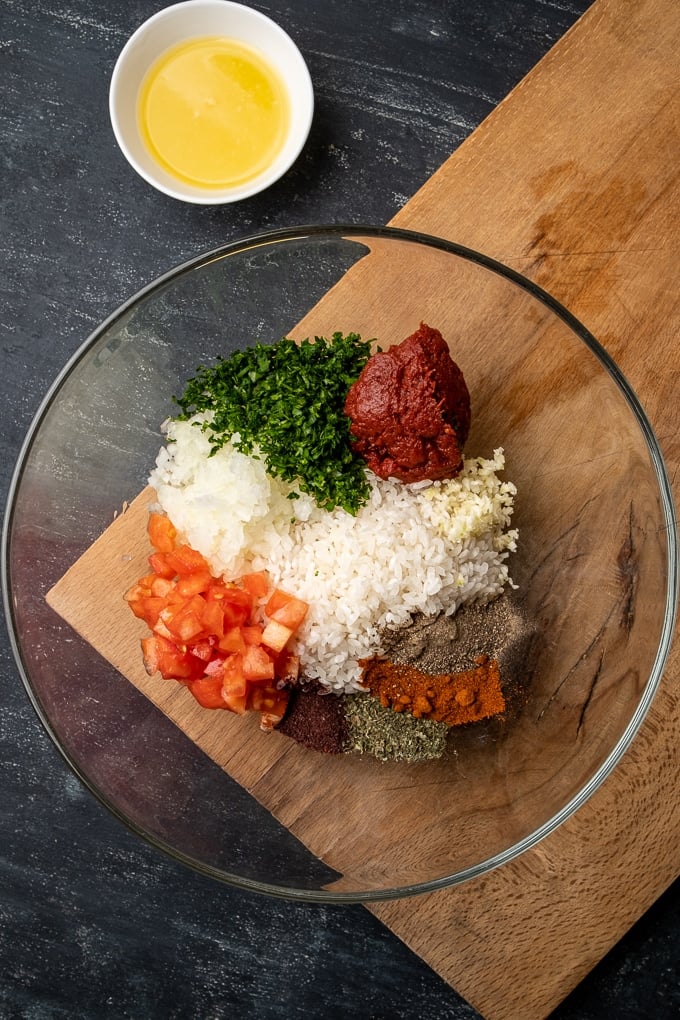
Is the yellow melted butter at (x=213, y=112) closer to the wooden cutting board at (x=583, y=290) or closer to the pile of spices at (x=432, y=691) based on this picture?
the wooden cutting board at (x=583, y=290)

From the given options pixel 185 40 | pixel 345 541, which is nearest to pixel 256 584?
pixel 345 541

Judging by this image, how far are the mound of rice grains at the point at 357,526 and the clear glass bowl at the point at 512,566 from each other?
0.11 metres

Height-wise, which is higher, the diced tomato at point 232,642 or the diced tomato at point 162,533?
the diced tomato at point 232,642

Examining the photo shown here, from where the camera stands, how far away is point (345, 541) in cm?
182

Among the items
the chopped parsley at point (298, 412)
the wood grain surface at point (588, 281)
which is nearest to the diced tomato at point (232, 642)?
the chopped parsley at point (298, 412)

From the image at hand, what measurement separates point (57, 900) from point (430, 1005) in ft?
3.43

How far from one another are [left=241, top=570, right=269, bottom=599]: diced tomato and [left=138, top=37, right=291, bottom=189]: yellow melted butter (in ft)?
3.56

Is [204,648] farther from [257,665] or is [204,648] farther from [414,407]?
[414,407]

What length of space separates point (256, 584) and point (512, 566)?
60 centimetres

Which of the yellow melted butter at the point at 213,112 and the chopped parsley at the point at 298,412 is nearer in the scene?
the chopped parsley at the point at 298,412

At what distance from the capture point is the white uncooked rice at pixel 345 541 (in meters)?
1.79

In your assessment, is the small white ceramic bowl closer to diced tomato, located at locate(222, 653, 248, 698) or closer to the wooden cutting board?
the wooden cutting board

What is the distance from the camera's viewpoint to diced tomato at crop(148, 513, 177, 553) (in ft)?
6.37

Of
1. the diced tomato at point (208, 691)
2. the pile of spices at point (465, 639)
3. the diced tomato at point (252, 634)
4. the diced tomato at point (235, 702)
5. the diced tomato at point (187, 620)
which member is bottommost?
the diced tomato at point (208, 691)
